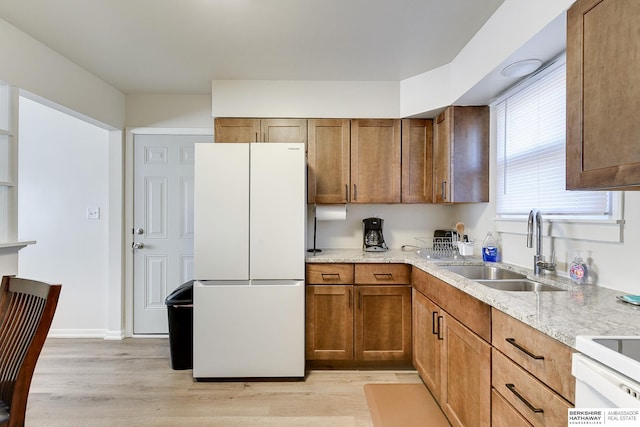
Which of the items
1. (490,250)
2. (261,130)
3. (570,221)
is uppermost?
(261,130)

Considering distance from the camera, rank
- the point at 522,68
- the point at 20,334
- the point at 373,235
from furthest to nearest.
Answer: the point at 373,235
the point at 522,68
the point at 20,334

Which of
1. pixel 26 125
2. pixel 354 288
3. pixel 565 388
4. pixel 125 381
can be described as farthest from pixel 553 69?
pixel 26 125

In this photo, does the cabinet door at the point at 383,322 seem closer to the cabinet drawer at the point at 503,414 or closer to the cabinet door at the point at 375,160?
the cabinet door at the point at 375,160

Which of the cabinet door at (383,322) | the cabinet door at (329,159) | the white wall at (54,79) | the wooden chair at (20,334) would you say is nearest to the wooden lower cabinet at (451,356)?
the cabinet door at (383,322)

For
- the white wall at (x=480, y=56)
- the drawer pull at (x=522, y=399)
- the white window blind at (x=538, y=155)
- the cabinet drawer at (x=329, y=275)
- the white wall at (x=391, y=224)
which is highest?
the white wall at (x=480, y=56)

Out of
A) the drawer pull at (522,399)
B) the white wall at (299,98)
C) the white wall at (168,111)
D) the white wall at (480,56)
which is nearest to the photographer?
the drawer pull at (522,399)

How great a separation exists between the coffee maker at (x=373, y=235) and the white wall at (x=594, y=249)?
0.95m

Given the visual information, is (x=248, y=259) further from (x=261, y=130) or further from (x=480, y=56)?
(x=480, y=56)

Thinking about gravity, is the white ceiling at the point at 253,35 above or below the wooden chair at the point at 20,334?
above

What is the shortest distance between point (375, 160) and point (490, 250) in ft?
3.91

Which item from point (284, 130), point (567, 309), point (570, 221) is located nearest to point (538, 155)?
point (570, 221)

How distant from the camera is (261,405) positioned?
218 cm

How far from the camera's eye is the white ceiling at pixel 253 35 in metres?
1.87

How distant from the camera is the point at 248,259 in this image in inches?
96.9
